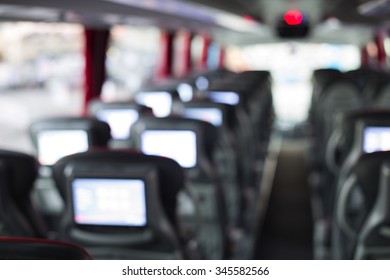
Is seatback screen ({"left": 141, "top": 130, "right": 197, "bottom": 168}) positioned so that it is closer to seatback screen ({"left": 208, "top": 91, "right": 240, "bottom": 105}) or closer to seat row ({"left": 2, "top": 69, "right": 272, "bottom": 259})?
seat row ({"left": 2, "top": 69, "right": 272, "bottom": 259})

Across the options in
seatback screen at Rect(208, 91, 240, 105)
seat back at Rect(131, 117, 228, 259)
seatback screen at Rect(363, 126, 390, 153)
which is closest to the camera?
seatback screen at Rect(363, 126, 390, 153)

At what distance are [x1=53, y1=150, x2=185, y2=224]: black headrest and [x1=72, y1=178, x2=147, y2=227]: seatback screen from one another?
0.08 meters

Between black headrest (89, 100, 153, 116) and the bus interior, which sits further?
black headrest (89, 100, 153, 116)

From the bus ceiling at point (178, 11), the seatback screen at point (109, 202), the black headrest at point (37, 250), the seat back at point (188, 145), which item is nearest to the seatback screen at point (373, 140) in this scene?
the seat back at point (188, 145)

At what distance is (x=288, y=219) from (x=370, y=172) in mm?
4175

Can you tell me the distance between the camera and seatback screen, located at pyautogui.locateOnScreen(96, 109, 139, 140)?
18.8 feet

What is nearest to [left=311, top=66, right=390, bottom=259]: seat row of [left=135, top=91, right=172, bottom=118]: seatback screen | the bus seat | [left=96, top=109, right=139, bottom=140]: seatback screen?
the bus seat

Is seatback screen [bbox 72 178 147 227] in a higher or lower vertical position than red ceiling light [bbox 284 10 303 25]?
lower

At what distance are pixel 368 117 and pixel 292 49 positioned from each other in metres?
14.4

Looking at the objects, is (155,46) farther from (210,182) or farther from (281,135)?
(210,182)

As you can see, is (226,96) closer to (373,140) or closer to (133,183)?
(373,140)

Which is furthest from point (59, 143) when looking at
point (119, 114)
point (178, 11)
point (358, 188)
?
point (178, 11)

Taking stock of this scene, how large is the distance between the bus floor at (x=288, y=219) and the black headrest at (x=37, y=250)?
4385 mm

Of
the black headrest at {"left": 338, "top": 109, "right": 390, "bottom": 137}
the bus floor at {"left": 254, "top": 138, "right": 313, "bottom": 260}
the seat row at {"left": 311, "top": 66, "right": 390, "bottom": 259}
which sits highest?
the black headrest at {"left": 338, "top": 109, "right": 390, "bottom": 137}
